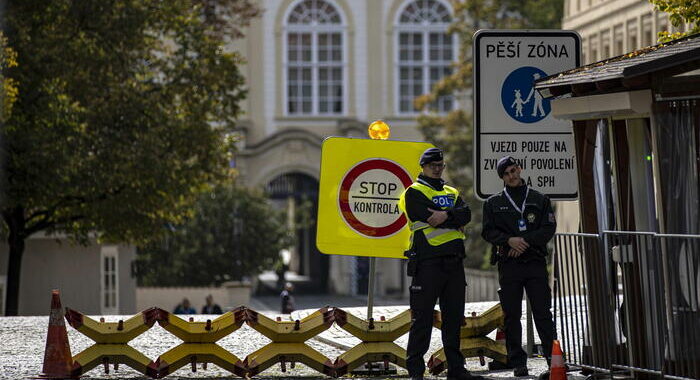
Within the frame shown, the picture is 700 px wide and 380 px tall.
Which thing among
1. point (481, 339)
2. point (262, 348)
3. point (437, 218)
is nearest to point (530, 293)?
point (437, 218)

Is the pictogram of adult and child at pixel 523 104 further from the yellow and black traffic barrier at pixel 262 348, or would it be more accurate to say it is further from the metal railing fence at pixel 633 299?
the metal railing fence at pixel 633 299

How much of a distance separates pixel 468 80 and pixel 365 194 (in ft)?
133

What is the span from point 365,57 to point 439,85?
13856 mm

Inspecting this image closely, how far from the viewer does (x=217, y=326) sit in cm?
1480

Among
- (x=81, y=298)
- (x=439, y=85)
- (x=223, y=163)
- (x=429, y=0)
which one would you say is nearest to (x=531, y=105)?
(x=223, y=163)

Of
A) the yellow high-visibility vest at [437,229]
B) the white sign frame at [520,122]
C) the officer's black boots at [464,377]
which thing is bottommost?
the officer's black boots at [464,377]

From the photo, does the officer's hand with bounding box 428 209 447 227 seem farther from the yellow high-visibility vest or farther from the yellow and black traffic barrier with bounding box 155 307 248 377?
the yellow and black traffic barrier with bounding box 155 307 248 377

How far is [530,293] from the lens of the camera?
524 inches

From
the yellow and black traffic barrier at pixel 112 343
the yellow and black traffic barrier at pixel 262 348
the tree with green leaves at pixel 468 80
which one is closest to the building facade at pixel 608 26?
the tree with green leaves at pixel 468 80

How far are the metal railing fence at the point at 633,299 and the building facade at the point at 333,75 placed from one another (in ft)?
182

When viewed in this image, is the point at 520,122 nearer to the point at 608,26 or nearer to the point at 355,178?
the point at 355,178

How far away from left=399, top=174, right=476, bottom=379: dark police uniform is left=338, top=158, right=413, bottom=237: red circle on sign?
8.10 feet

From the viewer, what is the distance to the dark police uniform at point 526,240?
1315cm

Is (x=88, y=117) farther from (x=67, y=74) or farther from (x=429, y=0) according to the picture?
(x=429, y=0)
